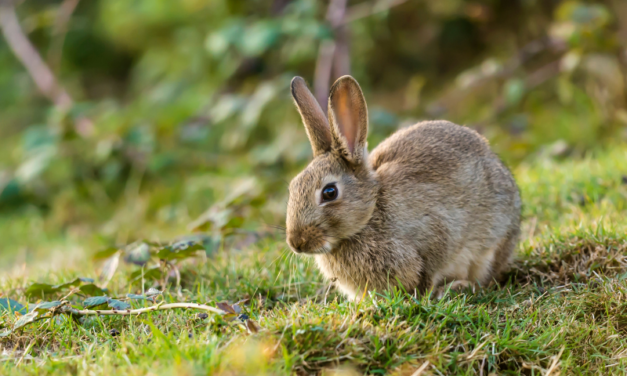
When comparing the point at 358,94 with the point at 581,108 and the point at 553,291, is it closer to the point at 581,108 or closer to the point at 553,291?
the point at 553,291

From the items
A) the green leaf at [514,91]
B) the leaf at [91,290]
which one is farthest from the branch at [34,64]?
the green leaf at [514,91]

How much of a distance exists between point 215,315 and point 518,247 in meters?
2.27

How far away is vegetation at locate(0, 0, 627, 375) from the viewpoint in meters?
2.83

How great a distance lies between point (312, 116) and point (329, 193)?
21.5 inches

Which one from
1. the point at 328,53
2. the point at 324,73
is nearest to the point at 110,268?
the point at 324,73

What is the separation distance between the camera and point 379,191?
377 cm

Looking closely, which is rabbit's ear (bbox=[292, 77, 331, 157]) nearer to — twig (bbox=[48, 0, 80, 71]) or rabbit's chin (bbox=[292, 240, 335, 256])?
rabbit's chin (bbox=[292, 240, 335, 256])

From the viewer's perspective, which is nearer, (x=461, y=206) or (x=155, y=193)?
(x=461, y=206)

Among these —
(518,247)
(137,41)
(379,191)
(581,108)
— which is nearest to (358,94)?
(379,191)

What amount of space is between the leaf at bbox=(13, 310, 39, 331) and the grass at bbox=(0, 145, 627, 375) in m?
0.08

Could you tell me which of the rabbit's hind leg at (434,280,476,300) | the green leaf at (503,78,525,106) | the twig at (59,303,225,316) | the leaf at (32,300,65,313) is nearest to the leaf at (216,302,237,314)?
the twig at (59,303,225,316)

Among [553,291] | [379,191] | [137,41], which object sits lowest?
[553,291]

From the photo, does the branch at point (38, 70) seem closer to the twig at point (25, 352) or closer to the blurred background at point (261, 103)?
the blurred background at point (261, 103)

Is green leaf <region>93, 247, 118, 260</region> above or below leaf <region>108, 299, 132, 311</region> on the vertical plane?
above
